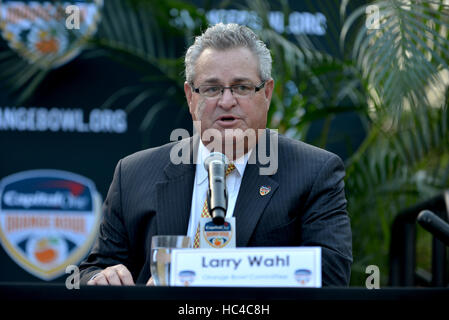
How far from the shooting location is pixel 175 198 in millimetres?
2293

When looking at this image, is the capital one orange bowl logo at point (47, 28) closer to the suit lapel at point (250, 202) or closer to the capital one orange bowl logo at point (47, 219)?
the capital one orange bowl logo at point (47, 219)

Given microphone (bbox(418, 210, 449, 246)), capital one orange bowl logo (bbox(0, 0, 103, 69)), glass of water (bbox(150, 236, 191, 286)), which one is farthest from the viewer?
capital one orange bowl logo (bbox(0, 0, 103, 69))

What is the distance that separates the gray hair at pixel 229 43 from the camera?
7.67ft

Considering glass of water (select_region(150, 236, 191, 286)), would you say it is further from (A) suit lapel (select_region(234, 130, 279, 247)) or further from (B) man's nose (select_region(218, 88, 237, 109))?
(B) man's nose (select_region(218, 88, 237, 109))

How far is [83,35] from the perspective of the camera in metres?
4.13

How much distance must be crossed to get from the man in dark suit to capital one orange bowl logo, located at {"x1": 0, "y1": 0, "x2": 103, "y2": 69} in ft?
6.37

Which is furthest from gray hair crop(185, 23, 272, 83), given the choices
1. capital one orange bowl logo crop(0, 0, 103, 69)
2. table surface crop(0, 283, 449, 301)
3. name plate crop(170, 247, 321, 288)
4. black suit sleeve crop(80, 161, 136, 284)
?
capital one orange bowl logo crop(0, 0, 103, 69)

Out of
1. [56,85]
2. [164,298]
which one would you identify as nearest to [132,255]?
[164,298]

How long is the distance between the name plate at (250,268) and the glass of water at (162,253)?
123 millimetres

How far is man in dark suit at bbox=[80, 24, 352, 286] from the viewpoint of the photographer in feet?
7.07

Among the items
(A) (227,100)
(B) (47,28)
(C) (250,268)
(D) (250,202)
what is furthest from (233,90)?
(B) (47,28)

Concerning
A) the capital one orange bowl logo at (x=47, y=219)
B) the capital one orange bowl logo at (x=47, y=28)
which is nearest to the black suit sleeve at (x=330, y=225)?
the capital one orange bowl logo at (x=47, y=28)

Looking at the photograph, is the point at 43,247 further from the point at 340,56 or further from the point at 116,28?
the point at 340,56

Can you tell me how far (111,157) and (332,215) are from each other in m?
2.51
